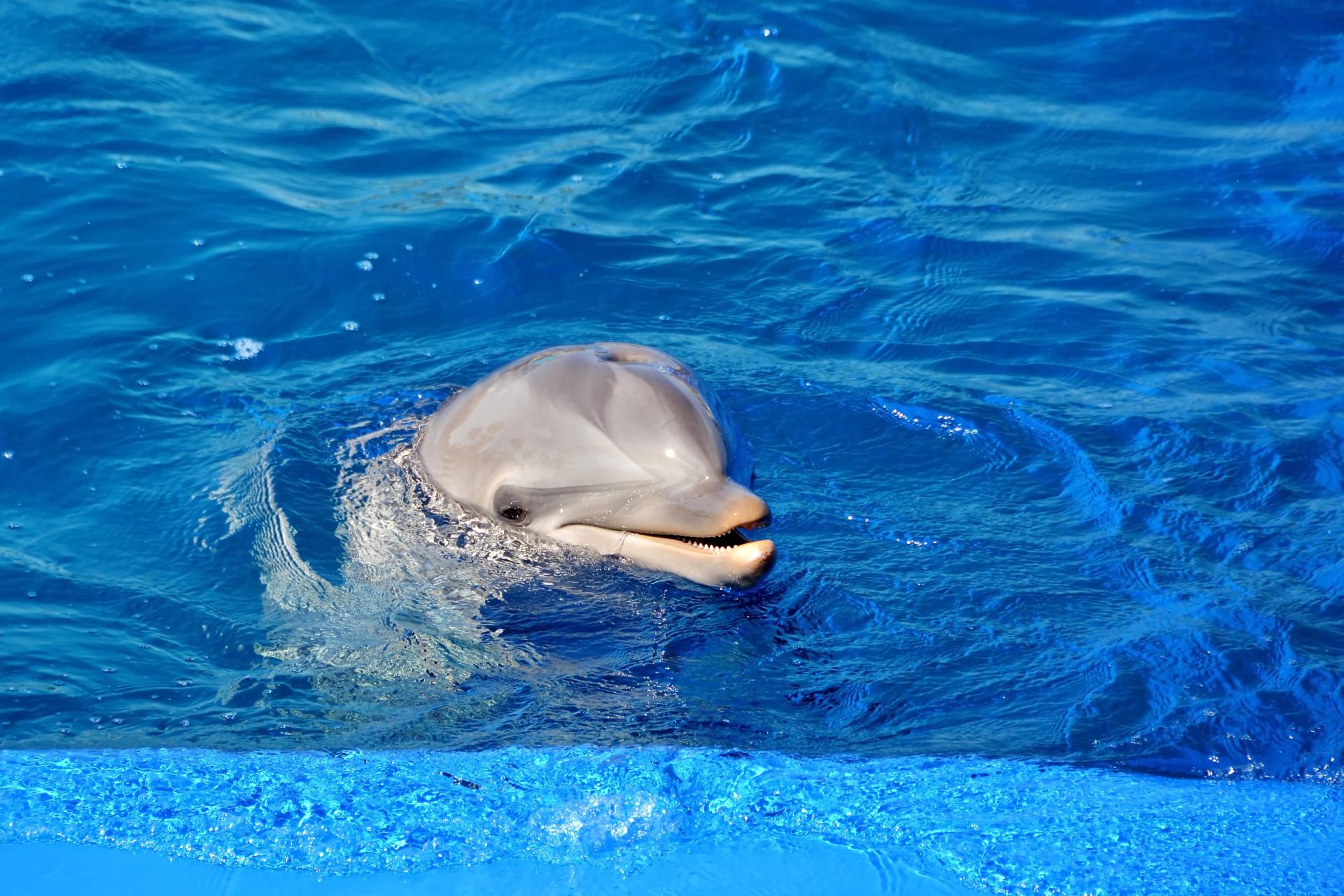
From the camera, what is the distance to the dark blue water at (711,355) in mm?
5145

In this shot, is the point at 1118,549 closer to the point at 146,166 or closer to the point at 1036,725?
the point at 1036,725

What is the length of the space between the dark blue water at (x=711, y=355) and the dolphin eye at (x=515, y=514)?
13cm

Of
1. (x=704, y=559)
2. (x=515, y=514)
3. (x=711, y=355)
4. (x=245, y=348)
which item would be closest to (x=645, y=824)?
(x=704, y=559)

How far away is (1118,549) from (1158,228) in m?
4.11

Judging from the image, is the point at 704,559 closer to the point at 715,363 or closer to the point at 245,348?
the point at 715,363

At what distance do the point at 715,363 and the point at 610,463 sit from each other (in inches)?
97.6

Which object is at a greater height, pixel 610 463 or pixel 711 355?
pixel 610 463

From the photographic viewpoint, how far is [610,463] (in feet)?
17.4

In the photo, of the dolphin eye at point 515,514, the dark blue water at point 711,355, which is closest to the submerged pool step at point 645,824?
the dark blue water at point 711,355

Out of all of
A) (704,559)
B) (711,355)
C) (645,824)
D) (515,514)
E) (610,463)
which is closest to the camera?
(645,824)

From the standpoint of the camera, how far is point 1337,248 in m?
9.14

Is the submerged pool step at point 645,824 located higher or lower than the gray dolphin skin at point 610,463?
lower

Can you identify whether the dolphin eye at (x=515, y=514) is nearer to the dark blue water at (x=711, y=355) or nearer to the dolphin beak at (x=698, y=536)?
the dark blue water at (x=711, y=355)

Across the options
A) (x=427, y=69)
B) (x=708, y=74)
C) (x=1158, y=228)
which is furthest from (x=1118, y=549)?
(x=427, y=69)
